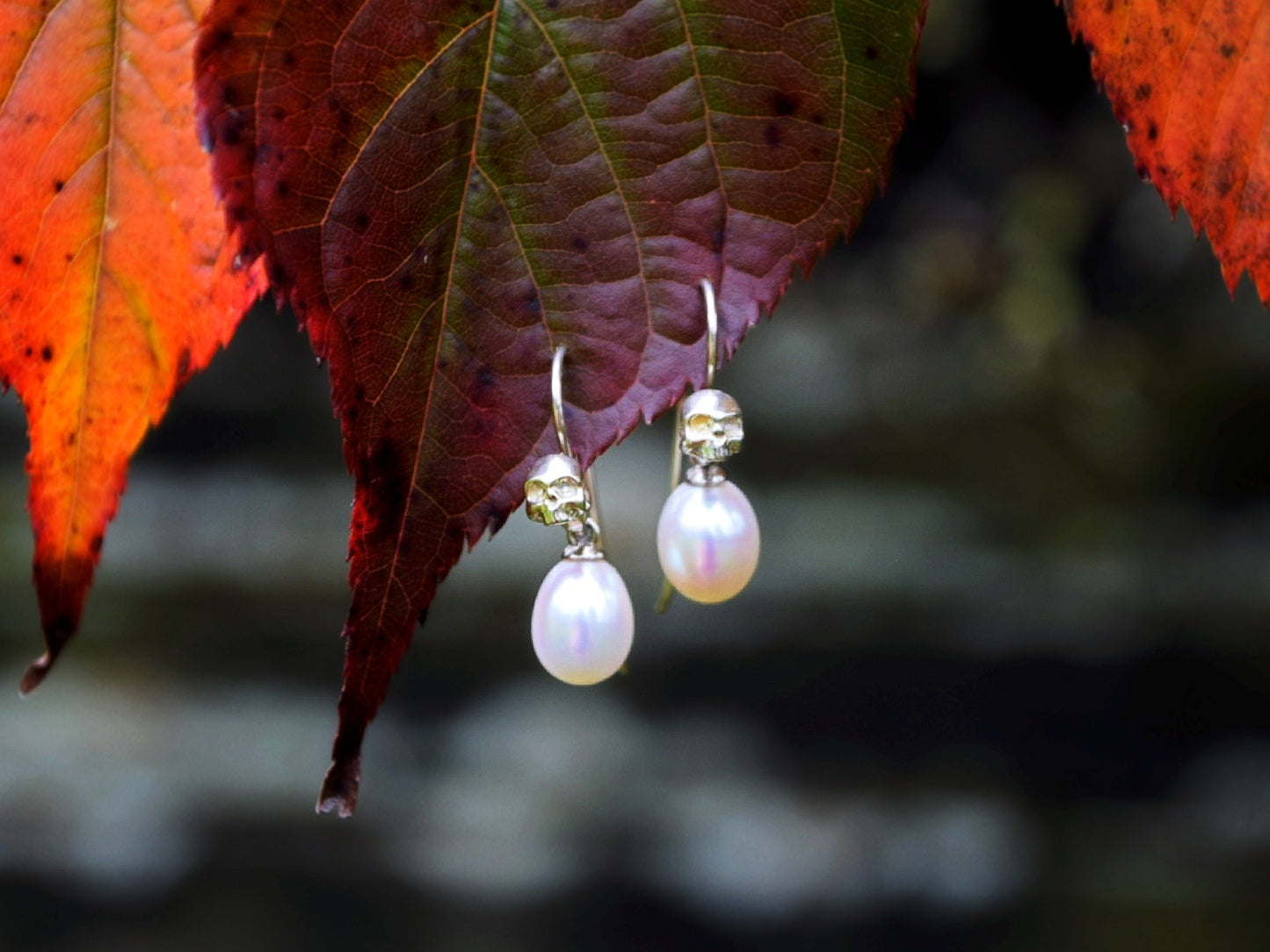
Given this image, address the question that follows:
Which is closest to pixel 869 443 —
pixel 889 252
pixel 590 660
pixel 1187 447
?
pixel 889 252

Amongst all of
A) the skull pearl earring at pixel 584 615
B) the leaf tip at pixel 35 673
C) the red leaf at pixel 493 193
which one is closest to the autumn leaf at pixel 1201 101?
the red leaf at pixel 493 193

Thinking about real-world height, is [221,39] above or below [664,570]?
above

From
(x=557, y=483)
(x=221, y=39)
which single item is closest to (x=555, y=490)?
(x=557, y=483)

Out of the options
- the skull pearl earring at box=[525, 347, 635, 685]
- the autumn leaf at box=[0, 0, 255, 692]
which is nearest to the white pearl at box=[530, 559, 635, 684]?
the skull pearl earring at box=[525, 347, 635, 685]

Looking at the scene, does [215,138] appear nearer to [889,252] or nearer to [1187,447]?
[889,252]

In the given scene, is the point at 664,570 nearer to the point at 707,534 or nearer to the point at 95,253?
the point at 707,534

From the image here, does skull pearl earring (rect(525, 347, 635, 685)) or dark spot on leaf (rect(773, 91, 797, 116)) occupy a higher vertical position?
dark spot on leaf (rect(773, 91, 797, 116))

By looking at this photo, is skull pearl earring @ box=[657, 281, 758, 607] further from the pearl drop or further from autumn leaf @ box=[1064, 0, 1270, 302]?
autumn leaf @ box=[1064, 0, 1270, 302]
